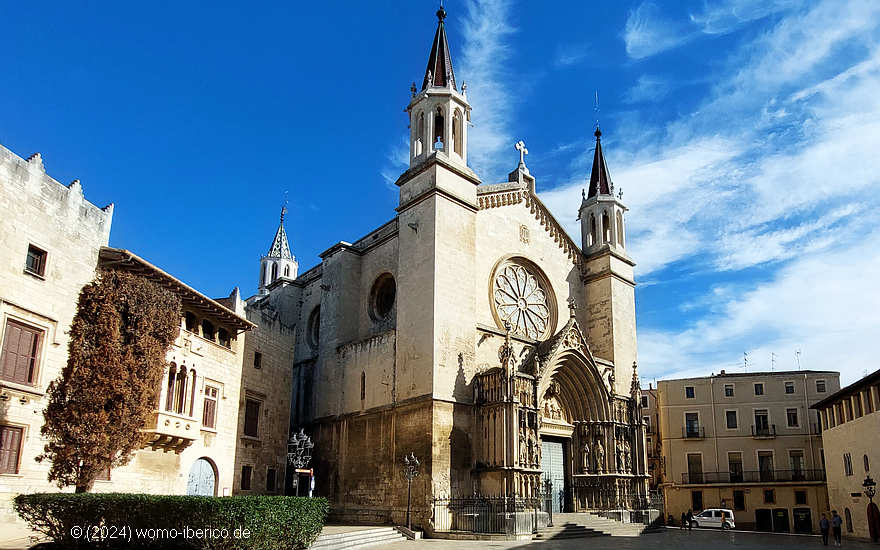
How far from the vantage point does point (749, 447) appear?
46844 millimetres

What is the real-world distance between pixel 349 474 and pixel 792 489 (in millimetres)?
32060

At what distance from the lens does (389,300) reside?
3189 centimetres

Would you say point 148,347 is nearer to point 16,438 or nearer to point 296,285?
point 16,438

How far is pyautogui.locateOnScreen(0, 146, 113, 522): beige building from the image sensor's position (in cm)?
1556

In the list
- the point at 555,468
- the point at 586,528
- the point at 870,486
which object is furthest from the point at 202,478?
the point at 870,486

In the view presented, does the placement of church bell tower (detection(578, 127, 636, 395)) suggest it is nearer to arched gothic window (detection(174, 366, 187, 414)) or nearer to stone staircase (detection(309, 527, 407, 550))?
stone staircase (detection(309, 527, 407, 550))

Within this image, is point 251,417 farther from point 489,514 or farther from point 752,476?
point 752,476

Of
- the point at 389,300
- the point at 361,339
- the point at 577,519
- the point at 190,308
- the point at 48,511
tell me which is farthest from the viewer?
the point at 389,300

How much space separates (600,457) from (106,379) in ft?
67.2

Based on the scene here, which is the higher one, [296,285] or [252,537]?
[296,285]

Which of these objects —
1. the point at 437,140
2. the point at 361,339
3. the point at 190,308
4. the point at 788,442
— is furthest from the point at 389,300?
the point at 788,442

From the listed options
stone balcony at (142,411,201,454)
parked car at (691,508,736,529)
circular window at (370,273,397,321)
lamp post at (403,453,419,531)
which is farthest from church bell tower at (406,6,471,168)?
parked car at (691,508,736,529)

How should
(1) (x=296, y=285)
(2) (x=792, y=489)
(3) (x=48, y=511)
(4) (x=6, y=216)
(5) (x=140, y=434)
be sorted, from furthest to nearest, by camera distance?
→ (2) (x=792, y=489) < (1) (x=296, y=285) < (5) (x=140, y=434) < (4) (x=6, y=216) < (3) (x=48, y=511)

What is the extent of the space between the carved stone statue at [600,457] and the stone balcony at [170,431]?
16.7 meters
